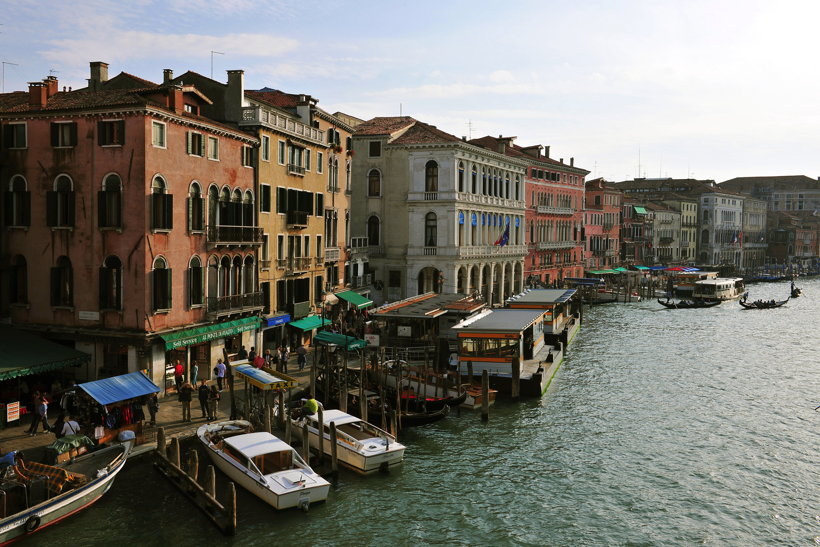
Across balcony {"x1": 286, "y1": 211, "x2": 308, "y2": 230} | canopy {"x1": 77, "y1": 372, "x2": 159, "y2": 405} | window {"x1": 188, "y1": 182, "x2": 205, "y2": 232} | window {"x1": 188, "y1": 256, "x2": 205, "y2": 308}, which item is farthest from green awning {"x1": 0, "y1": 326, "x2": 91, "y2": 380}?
balcony {"x1": 286, "y1": 211, "x2": 308, "y2": 230}

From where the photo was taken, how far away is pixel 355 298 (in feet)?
134

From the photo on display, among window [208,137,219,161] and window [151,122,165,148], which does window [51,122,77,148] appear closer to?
window [151,122,165,148]

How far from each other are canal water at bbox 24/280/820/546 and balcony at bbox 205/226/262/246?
966cm

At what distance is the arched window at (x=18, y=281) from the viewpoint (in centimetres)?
2516

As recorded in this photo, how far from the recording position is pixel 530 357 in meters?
35.0

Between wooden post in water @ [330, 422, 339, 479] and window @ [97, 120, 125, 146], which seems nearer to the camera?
wooden post in water @ [330, 422, 339, 479]

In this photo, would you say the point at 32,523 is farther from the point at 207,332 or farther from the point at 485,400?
the point at 485,400

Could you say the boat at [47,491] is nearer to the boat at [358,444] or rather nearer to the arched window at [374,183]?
the boat at [358,444]

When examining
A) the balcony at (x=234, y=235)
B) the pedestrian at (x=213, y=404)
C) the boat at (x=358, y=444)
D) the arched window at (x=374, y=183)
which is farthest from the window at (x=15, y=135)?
the arched window at (x=374, y=183)

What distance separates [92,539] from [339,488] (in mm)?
6223

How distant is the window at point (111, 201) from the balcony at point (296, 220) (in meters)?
10.0

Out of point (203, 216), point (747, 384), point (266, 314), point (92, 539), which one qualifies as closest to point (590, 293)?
point (747, 384)

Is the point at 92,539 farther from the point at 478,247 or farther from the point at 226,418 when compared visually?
the point at 478,247

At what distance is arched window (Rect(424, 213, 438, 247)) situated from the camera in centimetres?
4888
